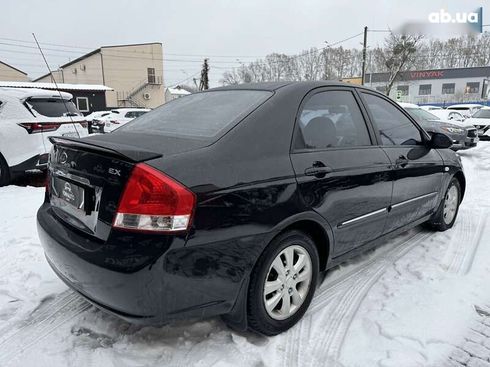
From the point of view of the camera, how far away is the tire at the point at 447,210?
4.14 m

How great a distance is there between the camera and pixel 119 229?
1873mm

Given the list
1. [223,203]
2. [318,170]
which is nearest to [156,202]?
[223,203]

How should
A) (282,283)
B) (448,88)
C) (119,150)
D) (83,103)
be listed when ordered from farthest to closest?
(448,88) → (83,103) → (282,283) → (119,150)

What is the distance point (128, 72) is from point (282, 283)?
46.1m

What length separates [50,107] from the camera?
627 cm

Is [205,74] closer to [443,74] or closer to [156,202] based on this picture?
Result: [443,74]

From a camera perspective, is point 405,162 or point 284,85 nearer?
point 284,85

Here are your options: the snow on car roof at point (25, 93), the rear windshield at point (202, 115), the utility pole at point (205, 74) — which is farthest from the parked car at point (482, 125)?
the utility pole at point (205, 74)

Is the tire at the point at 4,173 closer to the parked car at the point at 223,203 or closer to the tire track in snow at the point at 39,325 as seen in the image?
the tire track in snow at the point at 39,325

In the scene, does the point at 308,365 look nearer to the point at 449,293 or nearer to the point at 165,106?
the point at 449,293

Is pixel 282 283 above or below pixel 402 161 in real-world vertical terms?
below

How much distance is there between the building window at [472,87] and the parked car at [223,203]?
66085 millimetres

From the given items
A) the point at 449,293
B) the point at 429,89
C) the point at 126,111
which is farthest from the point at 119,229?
the point at 429,89

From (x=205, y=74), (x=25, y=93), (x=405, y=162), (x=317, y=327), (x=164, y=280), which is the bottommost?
(x=317, y=327)
